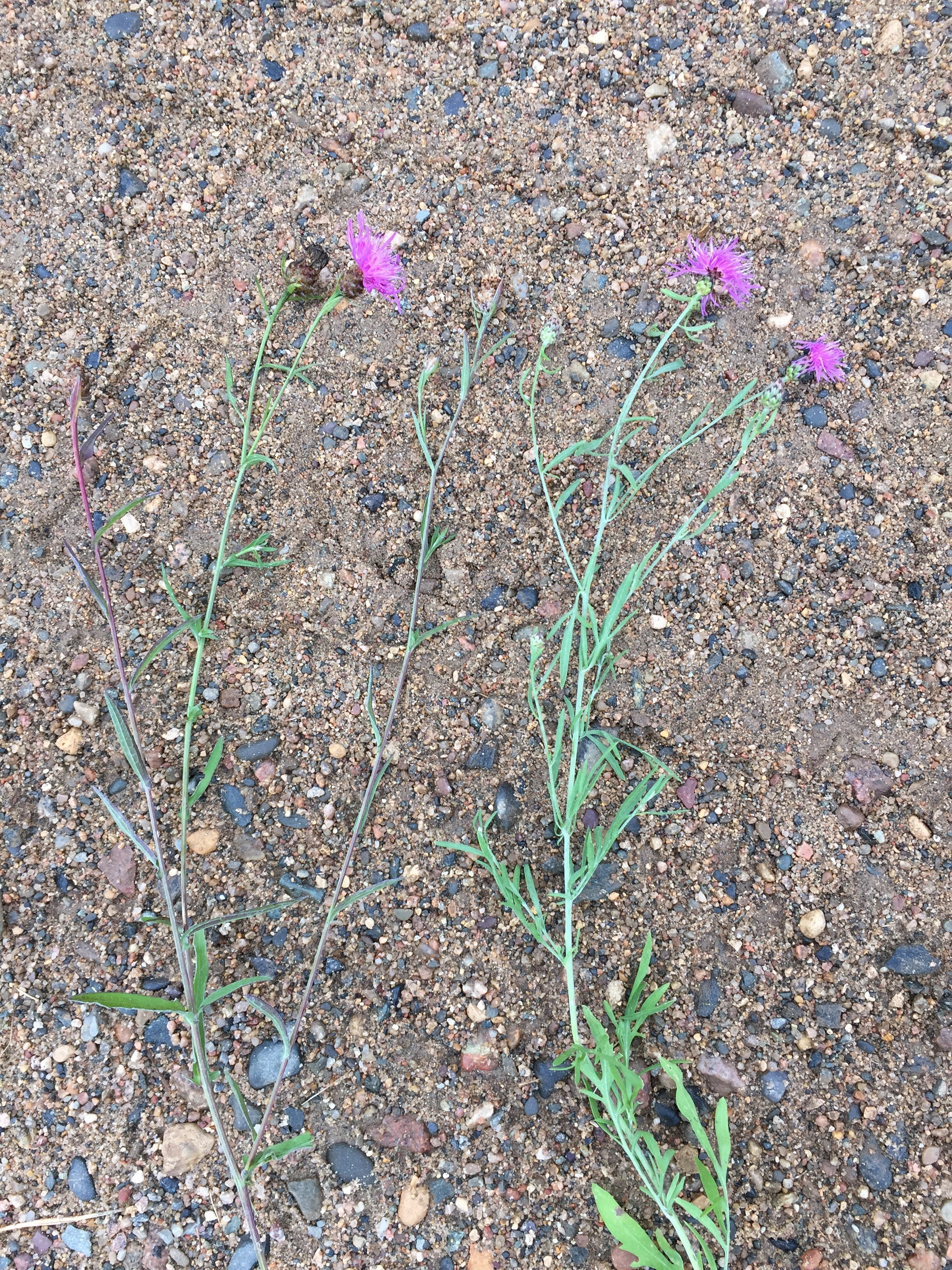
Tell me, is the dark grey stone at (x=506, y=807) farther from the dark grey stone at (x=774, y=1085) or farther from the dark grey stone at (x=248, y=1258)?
the dark grey stone at (x=248, y=1258)

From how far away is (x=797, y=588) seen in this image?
74.0 inches

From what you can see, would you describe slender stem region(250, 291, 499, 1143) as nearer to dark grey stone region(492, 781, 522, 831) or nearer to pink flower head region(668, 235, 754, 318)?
dark grey stone region(492, 781, 522, 831)

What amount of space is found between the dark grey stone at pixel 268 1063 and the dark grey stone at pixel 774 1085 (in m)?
0.86

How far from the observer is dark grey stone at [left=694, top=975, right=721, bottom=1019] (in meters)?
1.69

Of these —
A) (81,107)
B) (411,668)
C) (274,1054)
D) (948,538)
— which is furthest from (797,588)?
(81,107)

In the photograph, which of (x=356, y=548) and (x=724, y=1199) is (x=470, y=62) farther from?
(x=724, y=1199)

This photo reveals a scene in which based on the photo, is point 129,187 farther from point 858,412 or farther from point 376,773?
point 858,412

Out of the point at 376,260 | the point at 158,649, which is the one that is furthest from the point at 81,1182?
the point at 376,260

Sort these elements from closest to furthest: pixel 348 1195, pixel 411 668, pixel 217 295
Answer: pixel 348 1195 → pixel 411 668 → pixel 217 295

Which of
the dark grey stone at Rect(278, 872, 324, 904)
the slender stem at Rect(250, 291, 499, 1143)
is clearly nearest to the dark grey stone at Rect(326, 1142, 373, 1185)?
the slender stem at Rect(250, 291, 499, 1143)

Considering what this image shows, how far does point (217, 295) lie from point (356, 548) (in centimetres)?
66

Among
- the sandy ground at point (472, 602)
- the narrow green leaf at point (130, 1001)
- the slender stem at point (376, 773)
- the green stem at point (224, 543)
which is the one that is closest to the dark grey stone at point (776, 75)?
the sandy ground at point (472, 602)

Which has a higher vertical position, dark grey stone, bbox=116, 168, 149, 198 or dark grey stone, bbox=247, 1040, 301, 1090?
dark grey stone, bbox=116, 168, 149, 198

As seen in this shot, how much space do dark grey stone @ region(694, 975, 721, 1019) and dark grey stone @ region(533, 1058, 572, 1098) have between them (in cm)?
27
